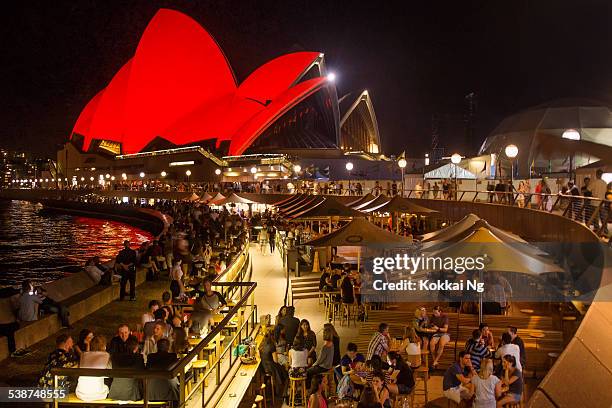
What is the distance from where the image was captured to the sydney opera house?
53438mm

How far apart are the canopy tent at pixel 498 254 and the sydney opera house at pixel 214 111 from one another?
4141cm

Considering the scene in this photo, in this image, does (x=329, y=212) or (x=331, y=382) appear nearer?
(x=331, y=382)

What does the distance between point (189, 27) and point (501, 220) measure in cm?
5200

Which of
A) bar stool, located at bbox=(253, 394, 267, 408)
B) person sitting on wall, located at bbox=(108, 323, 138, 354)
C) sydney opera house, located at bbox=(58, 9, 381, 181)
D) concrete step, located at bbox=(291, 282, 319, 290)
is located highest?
sydney opera house, located at bbox=(58, 9, 381, 181)

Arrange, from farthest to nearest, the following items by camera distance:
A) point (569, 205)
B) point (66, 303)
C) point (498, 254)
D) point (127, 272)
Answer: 1. point (127, 272)
2. point (66, 303)
3. point (569, 205)
4. point (498, 254)

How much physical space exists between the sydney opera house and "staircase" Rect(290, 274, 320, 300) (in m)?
35.7

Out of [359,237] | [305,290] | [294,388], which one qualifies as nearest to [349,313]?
[359,237]

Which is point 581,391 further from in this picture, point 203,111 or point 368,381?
point 203,111

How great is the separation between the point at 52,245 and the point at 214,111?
101 ft

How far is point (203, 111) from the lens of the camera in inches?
2422

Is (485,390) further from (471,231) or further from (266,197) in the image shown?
(266,197)

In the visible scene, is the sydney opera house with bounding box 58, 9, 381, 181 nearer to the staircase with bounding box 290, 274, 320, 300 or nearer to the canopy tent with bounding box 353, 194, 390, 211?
the canopy tent with bounding box 353, 194, 390, 211

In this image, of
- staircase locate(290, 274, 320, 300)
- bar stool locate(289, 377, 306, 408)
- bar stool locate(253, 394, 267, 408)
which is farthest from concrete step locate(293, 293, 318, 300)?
bar stool locate(253, 394, 267, 408)

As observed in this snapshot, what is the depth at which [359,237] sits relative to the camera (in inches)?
431
